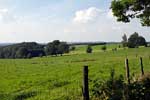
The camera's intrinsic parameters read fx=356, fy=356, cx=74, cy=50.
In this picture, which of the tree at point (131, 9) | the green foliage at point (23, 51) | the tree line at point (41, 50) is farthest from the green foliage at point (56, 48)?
the tree at point (131, 9)

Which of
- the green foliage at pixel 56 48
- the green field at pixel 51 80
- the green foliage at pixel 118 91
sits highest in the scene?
the green foliage at pixel 56 48

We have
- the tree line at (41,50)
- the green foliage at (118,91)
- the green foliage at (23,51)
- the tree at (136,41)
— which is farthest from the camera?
the tree at (136,41)

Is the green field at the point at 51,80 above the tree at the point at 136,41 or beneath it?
beneath

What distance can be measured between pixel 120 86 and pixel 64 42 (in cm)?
14326

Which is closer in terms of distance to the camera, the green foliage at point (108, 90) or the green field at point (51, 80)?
the green foliage at point (108, 90)

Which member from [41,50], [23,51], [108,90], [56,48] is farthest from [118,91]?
[41,50]

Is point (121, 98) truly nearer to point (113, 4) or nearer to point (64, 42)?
point (113, 4)

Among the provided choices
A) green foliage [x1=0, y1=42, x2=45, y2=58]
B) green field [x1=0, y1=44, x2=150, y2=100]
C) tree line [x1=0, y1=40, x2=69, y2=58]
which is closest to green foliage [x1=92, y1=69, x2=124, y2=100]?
green field [x1=0, y1=44, x2=150, y2=100]

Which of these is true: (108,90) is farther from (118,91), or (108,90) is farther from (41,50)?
(41,50)

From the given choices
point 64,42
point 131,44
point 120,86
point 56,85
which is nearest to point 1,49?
point 64,42

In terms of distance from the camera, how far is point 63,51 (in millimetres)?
150500

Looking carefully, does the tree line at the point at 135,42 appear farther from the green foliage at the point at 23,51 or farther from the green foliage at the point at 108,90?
the green foliage at the point at 108,90

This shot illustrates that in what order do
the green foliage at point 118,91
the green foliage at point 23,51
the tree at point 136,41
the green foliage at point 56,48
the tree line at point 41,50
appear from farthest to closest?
the tree at point 136,41
the green foliage at point 23,51
the tree line at point 41,50
the green foliage at point 56,48
the green foliage at point 118,91

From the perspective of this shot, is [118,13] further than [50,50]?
No
